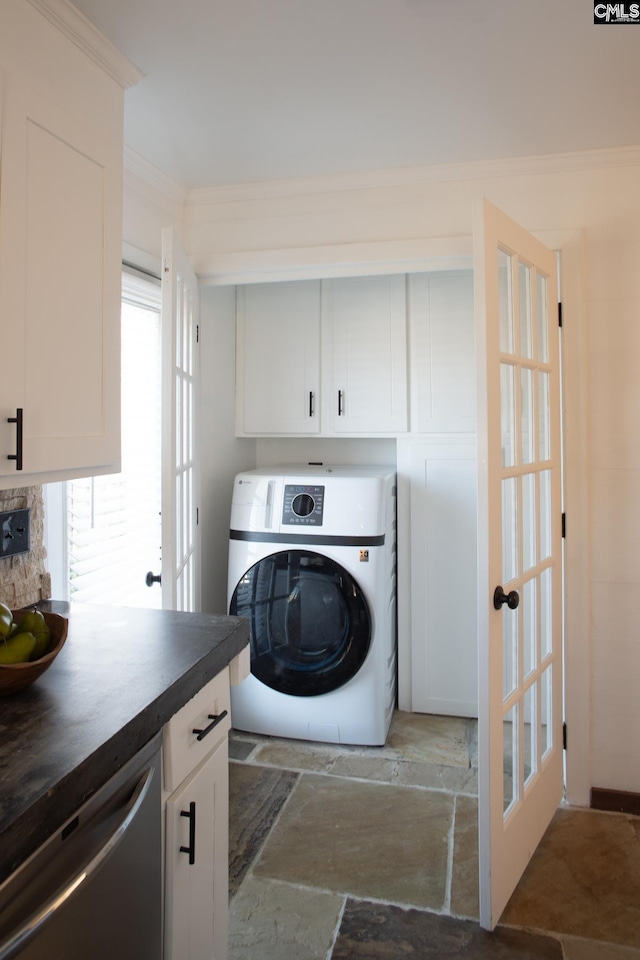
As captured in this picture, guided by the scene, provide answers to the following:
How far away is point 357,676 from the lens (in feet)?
8.68

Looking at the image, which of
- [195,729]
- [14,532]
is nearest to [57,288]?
[14,532]

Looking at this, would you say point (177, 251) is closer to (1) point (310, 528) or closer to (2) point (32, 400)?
(2) point (32, 400)

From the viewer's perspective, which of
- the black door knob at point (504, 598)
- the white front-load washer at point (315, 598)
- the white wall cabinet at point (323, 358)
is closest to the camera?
the black door knob at point (504, 598)

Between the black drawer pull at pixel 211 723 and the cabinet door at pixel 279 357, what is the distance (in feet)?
6.13

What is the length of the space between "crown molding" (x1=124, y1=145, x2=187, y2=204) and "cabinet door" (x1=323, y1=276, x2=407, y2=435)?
2.79 feet

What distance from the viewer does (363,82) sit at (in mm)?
1756

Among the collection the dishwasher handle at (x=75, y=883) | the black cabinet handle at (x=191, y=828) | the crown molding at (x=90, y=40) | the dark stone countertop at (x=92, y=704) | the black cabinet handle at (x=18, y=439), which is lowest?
the black cabinet handle at (x=191, y=828)

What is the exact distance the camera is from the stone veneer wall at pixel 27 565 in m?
1.61

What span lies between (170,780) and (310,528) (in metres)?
1.54

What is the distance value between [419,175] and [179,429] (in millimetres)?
1294

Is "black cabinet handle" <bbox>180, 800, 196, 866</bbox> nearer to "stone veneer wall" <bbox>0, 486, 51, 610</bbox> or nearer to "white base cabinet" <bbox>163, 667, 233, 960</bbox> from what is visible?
"white base cabinet" <bbox>163, 667, 233, 960</bbox>

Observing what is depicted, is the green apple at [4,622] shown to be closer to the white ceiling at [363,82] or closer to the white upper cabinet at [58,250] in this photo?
the white upper cabinet at [58,250]

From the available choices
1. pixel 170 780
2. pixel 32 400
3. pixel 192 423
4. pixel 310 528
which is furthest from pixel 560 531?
pixel 32 400
